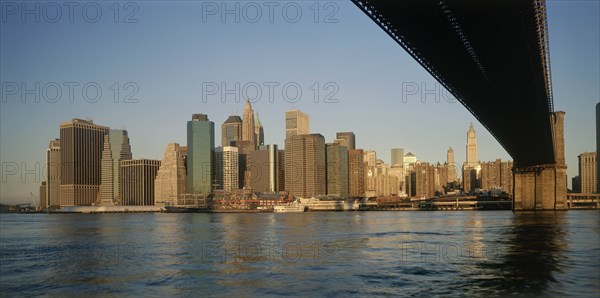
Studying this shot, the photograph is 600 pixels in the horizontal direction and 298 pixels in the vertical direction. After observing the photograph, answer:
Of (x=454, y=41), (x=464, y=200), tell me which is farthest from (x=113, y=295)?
(x=464, y=200)

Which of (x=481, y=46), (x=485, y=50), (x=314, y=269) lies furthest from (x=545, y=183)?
(x=314, y=269)

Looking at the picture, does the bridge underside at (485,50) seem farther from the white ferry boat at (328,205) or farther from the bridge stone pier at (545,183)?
the white ferry boat at (328,205)

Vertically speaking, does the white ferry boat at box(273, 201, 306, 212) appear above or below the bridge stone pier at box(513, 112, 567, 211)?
below

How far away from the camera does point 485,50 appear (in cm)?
3781

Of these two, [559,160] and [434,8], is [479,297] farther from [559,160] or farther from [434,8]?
[559,160]

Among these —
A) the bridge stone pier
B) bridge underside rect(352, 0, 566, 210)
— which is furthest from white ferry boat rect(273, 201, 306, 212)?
bridge underside rect(352, 0, 566, 210)

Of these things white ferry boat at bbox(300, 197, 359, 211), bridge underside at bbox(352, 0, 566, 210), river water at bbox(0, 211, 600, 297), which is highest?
bridge underside at bbox(352, 0, 566, 210)

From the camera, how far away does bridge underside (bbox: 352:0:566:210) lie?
99.0ft

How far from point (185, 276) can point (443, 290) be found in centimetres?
1091

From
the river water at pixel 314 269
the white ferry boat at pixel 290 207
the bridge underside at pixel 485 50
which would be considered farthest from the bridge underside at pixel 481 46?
the white ferry boat at pixel 290 207

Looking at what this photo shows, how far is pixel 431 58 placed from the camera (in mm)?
38188

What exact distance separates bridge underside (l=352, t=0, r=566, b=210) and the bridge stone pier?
2770cm

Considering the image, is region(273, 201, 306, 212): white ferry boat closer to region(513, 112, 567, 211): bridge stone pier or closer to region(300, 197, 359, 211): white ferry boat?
region(300, 197, 359, 211): white ferry boat

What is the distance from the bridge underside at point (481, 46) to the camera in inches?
1185
